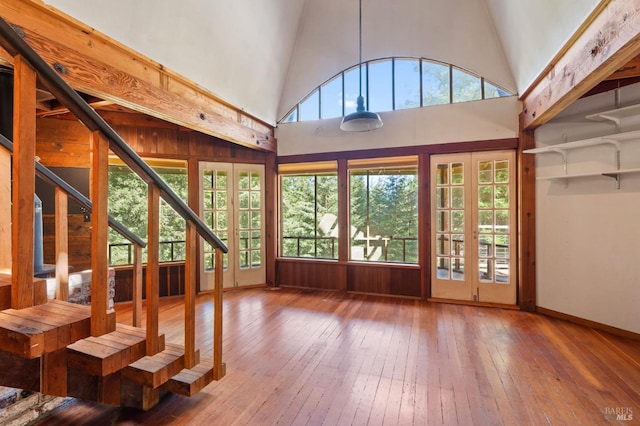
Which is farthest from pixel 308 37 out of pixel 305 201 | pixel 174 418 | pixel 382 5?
pixel 174 418

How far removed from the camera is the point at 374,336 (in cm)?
302

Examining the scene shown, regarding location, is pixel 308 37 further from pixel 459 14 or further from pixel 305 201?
pixel 305 201

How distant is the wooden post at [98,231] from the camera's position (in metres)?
1.25

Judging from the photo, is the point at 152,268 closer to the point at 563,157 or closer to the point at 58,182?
the point at 58,182

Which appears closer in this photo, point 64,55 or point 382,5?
point 64,55

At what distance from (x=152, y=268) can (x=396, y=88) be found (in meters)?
4.27

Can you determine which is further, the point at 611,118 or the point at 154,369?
the point at 611,118

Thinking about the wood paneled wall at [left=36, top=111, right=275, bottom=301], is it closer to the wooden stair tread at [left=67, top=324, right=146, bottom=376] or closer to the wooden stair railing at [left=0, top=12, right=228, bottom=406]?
the wooden stair railing at [left=0, top=12, right=228, bottom=406]

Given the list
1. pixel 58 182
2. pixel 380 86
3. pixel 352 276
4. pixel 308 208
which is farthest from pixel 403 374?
pixel 308 208

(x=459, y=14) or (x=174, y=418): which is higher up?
(x=459, y=14)

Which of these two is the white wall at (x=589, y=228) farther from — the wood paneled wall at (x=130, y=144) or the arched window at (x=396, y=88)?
the wood paneled wall at (x=130, y=144)

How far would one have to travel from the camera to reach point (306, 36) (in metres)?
4.51

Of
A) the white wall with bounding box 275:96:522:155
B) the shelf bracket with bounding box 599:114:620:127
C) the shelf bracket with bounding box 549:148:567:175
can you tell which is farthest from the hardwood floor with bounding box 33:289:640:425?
the white wall with bounding box 275:96:522:155

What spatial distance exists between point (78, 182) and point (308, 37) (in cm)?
397
